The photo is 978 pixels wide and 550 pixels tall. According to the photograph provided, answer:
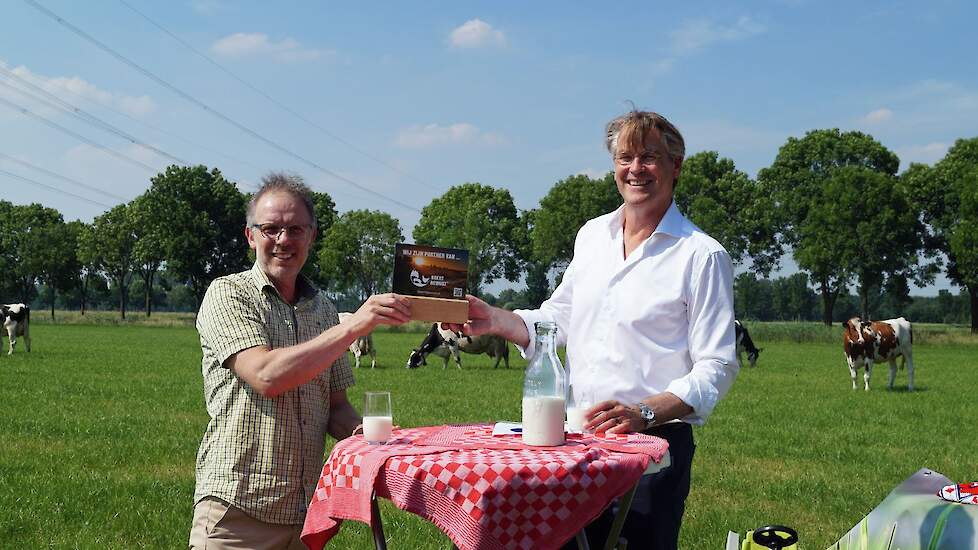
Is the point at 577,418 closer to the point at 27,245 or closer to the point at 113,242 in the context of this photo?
the point at 113,242

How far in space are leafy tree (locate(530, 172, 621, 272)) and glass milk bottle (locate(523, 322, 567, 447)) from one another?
245ft

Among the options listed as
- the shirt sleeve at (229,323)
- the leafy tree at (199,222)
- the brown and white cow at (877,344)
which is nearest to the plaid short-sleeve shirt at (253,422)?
the shirt sleeve at (229,323)

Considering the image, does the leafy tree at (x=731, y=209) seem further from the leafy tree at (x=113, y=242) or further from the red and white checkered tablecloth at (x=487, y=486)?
the red and white checkered tablecloth at (x=487, y=486)

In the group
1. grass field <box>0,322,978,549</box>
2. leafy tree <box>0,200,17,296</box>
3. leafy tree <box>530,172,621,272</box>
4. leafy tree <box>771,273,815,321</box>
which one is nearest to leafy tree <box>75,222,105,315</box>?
leafy tree <box>0,200,17,296</box>

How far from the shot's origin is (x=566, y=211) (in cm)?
7956

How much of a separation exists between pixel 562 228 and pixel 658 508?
76070 millimetres

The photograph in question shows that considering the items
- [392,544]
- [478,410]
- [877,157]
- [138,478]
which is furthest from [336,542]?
[877,157]

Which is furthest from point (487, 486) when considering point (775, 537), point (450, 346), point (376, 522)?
point (450, 346)

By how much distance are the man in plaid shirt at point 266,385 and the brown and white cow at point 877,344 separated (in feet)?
65.6

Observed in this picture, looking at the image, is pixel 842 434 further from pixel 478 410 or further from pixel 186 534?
pixel 186 534

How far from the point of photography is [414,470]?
10.3 feet

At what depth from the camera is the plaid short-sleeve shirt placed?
390cm

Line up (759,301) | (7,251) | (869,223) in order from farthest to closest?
1. (759,301)
2. (7,251)
3. (869,223)

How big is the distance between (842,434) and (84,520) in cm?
1033
